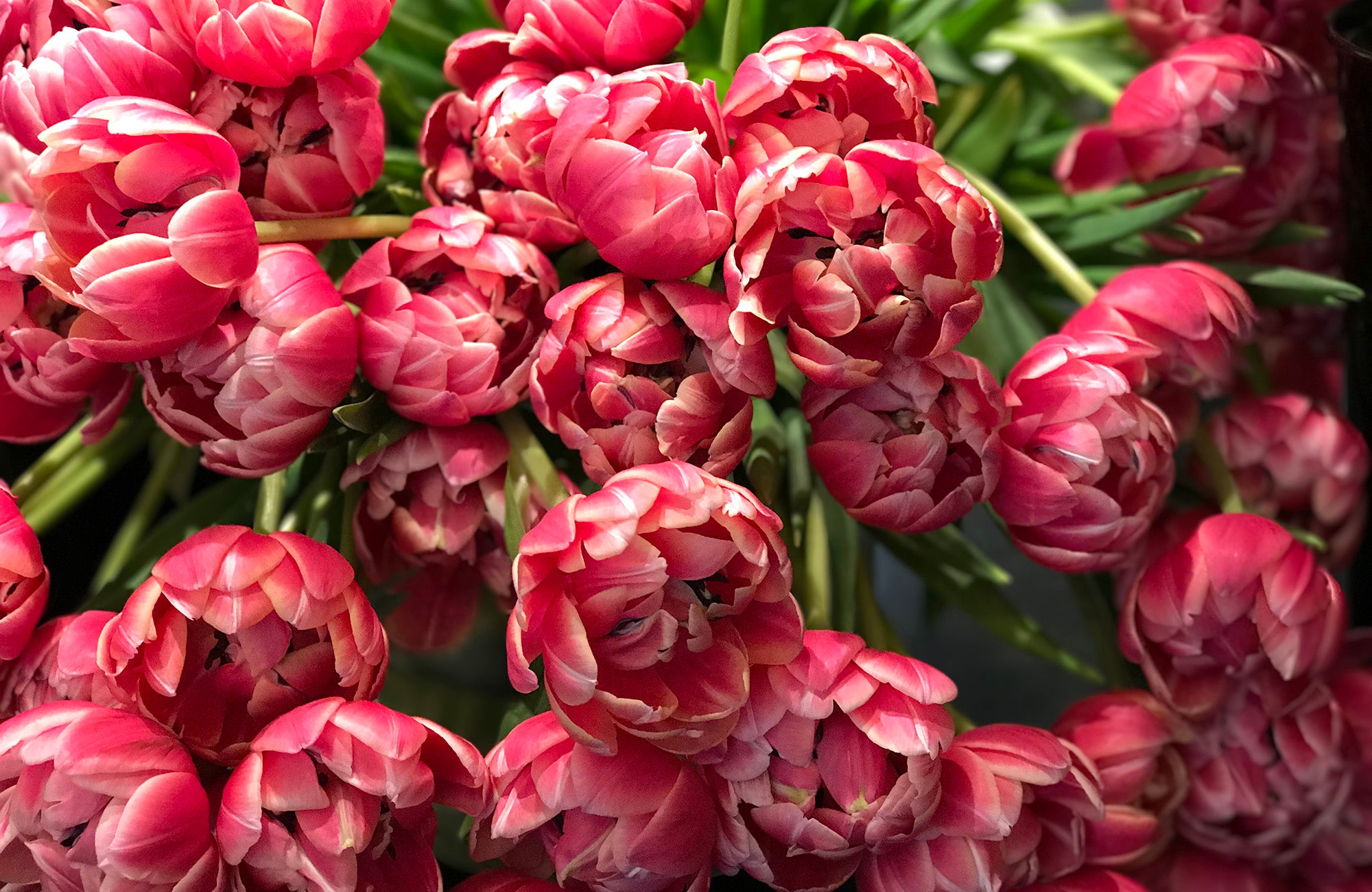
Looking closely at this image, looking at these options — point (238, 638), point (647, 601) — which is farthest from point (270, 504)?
point (647, 601)

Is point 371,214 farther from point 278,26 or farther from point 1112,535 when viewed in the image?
point 1112,535

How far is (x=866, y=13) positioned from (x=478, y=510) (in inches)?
13.9

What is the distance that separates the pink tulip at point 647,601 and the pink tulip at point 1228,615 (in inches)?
8.4

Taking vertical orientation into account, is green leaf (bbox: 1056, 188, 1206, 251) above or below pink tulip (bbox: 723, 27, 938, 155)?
below

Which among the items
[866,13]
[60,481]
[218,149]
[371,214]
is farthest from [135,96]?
[866,13]

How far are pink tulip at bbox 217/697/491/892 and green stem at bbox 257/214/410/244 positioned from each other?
0.19 m

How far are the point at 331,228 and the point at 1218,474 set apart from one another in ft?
1.45

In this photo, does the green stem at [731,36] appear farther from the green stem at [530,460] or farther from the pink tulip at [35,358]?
the pink tulip at [35,358]

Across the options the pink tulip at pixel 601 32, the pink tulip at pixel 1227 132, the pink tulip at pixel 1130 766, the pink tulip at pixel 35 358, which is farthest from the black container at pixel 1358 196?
the pink tulip at pixel 35 358

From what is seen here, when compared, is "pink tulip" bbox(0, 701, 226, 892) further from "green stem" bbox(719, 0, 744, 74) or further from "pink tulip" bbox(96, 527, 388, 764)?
"green stem" bbox(719, 0, 744, 74)

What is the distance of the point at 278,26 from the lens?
0.45 metres

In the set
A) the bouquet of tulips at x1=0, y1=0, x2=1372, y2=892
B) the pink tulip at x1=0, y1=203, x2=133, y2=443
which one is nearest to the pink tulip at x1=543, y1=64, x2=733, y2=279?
the bouquet of tulips at x1=0, y1=0, x2=1372, y2=892

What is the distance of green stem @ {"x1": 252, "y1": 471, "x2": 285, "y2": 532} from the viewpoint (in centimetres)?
51

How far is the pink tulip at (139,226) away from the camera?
0.42m
